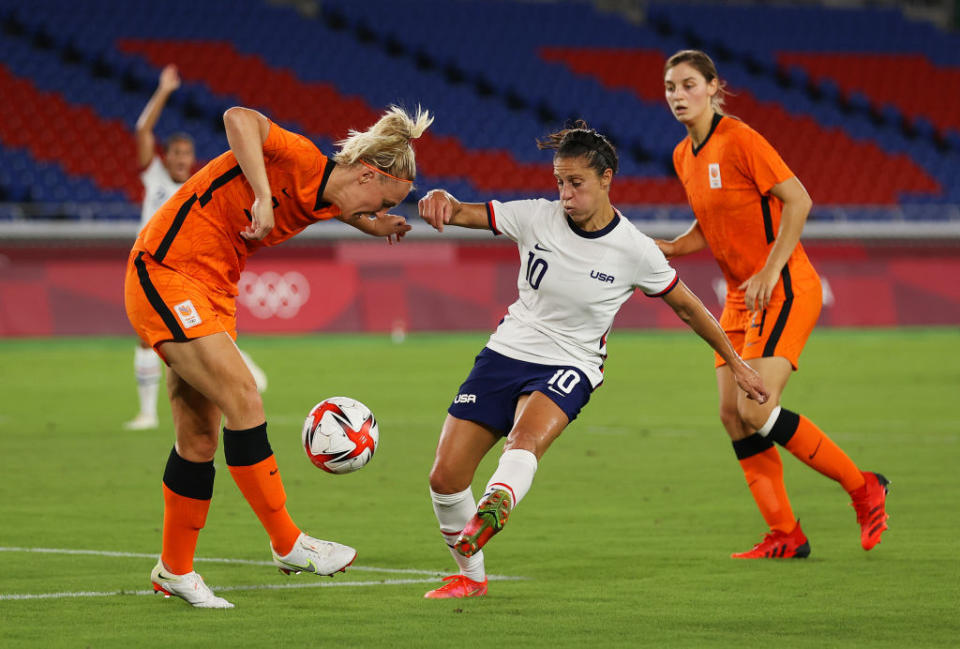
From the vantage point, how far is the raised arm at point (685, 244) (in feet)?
25.0

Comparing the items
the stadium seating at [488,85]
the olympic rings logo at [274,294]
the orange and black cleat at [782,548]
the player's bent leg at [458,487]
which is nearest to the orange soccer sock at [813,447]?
the orange and black cleat at [782,548]

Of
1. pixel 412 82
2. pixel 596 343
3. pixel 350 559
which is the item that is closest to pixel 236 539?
pixel 350 559

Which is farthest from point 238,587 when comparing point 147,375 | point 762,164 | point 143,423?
point 143,423

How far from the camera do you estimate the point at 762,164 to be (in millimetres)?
7547

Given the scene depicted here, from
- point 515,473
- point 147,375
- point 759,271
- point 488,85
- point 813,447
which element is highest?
point 488,85

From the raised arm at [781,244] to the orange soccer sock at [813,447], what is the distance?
2.06 ft

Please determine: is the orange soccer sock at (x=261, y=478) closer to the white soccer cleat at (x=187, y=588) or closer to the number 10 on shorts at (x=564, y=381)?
the white soccer cleat at (x=187, y=588)

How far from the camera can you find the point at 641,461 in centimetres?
1097

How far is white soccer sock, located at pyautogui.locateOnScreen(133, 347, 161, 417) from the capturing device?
12484 mm

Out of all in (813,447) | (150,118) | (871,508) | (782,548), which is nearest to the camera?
(782,548)

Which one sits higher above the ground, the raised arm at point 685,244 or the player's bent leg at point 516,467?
the raised arm at point 685,244

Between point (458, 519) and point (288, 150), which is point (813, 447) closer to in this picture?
point (458, 519)

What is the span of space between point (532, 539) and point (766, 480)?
1270mm

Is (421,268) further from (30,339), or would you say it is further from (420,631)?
(420,631)
